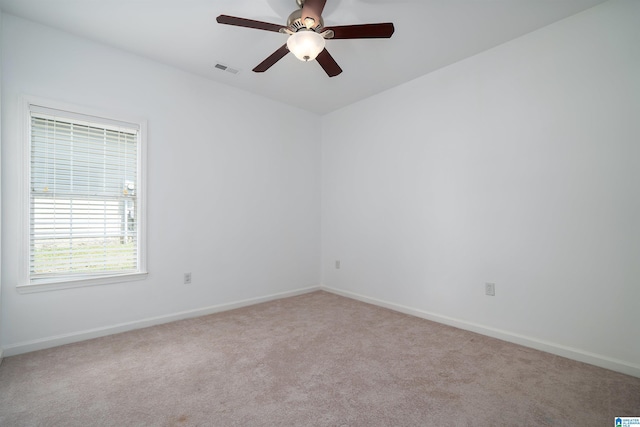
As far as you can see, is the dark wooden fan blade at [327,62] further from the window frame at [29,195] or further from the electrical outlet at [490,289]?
the electrical outlet at [490,289]

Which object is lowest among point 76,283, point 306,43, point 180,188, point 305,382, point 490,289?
point 305,382

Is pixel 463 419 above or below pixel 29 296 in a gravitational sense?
below

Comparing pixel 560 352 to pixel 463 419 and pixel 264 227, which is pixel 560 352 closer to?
pixel 463 419

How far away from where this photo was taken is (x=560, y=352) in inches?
97.8

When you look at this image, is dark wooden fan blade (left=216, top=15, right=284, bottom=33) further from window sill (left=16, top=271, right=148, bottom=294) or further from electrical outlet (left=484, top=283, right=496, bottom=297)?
electrical outlet (left=484, top=283, right=496, bottom=297)

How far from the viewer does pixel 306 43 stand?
205 cm

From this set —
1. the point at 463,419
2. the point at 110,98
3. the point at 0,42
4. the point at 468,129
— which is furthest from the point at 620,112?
the point at 0,42

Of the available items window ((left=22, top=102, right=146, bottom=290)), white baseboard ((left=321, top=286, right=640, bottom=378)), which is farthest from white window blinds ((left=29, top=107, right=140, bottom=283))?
white baseboard ((left=321, top=286, right=640, bottom=378))

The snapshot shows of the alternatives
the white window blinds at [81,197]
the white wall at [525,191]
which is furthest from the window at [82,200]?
the white wall at [525,191]

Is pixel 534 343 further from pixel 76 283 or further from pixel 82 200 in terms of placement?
pixel 82 200

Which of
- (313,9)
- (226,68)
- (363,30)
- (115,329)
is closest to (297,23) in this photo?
(313,9)

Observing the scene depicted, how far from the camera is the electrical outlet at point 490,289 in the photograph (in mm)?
2903

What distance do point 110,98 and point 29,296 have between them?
1891mm

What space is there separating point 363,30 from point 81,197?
2.83 m
